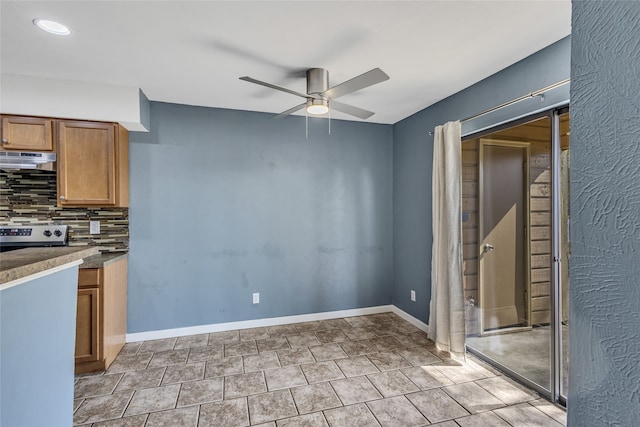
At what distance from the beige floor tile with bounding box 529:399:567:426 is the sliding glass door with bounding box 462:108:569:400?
82mm

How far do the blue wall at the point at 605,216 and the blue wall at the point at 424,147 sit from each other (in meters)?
2.09

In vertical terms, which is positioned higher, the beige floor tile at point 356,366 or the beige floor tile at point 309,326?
the beige floor tile at point 309,326

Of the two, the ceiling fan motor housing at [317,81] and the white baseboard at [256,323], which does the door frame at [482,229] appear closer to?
the white baseboard at [256,323]

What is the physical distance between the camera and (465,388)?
8.16 ft

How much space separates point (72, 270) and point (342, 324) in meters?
2.95

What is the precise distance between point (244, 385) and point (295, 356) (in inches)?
23.7

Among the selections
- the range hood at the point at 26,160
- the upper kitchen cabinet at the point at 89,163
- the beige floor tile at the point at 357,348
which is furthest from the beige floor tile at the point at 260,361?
the range hood at the point at 26,160

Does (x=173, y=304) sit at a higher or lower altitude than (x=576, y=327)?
lower

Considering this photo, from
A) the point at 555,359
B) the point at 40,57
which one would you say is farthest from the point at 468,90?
the point at 40,57

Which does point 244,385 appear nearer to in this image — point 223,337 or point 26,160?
point 223,337

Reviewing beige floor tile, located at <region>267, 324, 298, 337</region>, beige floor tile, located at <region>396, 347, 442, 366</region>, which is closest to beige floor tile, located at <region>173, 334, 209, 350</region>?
beige floor tile, located at <region>267, 324, 298, 337</region>

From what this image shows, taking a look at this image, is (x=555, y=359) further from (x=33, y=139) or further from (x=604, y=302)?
(x=33, y=139)

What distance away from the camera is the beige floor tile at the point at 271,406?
2.16 meters

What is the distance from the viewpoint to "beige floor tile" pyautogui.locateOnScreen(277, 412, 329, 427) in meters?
2.08
